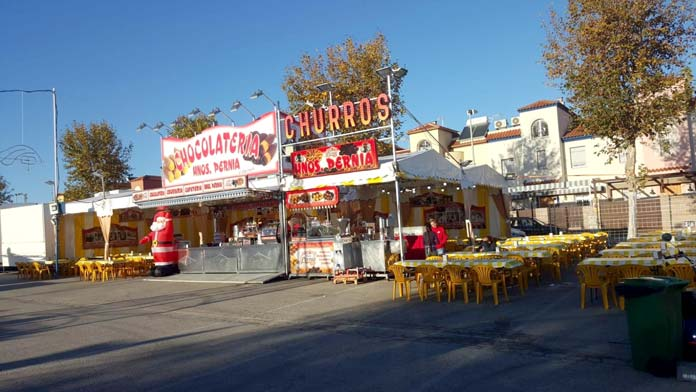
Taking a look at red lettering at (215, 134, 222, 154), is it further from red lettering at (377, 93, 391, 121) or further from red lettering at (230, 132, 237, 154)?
red lettering at (377, 93, 391, 121)

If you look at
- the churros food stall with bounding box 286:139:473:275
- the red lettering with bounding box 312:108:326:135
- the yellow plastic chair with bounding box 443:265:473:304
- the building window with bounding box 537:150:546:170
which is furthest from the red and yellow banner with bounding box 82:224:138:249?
the building window with bounding box 537:150:546:170

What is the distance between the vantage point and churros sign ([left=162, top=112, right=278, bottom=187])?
50.6ft

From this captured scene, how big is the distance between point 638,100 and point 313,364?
15331 millimetres

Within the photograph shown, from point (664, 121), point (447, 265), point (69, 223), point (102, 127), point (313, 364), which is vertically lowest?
point (313, 364)

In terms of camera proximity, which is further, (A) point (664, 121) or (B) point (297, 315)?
(A) point (664, 121)

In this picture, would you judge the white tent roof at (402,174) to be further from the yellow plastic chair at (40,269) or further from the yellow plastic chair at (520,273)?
the yellow plastic chair at (40,269)

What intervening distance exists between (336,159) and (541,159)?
23.8m

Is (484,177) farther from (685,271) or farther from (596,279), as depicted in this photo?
(685,271)

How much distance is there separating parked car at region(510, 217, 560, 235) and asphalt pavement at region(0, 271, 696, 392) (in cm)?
1396

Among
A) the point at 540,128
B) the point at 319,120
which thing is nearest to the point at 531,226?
the point at 540,128

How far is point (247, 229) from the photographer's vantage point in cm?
1803

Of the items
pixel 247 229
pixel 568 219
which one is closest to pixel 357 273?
pixel 247 229

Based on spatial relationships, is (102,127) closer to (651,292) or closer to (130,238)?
(130,238)

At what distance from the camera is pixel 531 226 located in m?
25.6
